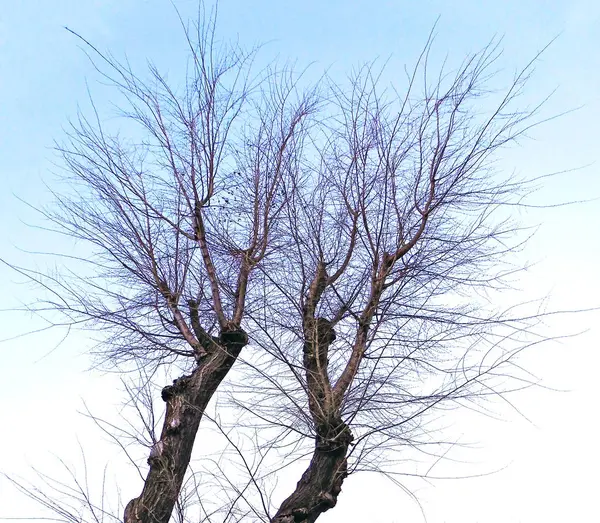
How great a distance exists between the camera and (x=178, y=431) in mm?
5223

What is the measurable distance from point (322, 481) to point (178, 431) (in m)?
0.97

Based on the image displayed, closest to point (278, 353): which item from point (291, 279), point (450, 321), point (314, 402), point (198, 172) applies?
point (314, 402)

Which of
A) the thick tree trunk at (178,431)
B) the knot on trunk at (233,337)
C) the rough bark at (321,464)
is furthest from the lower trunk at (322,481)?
the knot on trunk at (233,337)

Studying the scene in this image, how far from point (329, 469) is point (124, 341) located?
1863 millimetres

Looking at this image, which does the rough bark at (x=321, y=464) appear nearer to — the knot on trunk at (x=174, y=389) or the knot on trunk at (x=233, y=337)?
the knot on trunk at (x=233, y=337)

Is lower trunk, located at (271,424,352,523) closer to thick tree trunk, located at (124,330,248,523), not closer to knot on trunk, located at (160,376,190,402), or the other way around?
thick tree trunk, located at (124,330,248,523)

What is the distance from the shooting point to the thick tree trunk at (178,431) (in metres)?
4.96

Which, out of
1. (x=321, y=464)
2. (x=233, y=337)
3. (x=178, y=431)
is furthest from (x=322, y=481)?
(x=233, y=337)

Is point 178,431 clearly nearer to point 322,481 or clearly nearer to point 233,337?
point 233,337

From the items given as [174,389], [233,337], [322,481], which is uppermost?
[233,337]

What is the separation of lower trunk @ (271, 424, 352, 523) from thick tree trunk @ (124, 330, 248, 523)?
687 mm

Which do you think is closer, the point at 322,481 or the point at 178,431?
the point at 322,481

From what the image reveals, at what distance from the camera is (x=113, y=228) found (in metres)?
5.94

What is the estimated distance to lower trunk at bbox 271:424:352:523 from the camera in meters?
5.08
